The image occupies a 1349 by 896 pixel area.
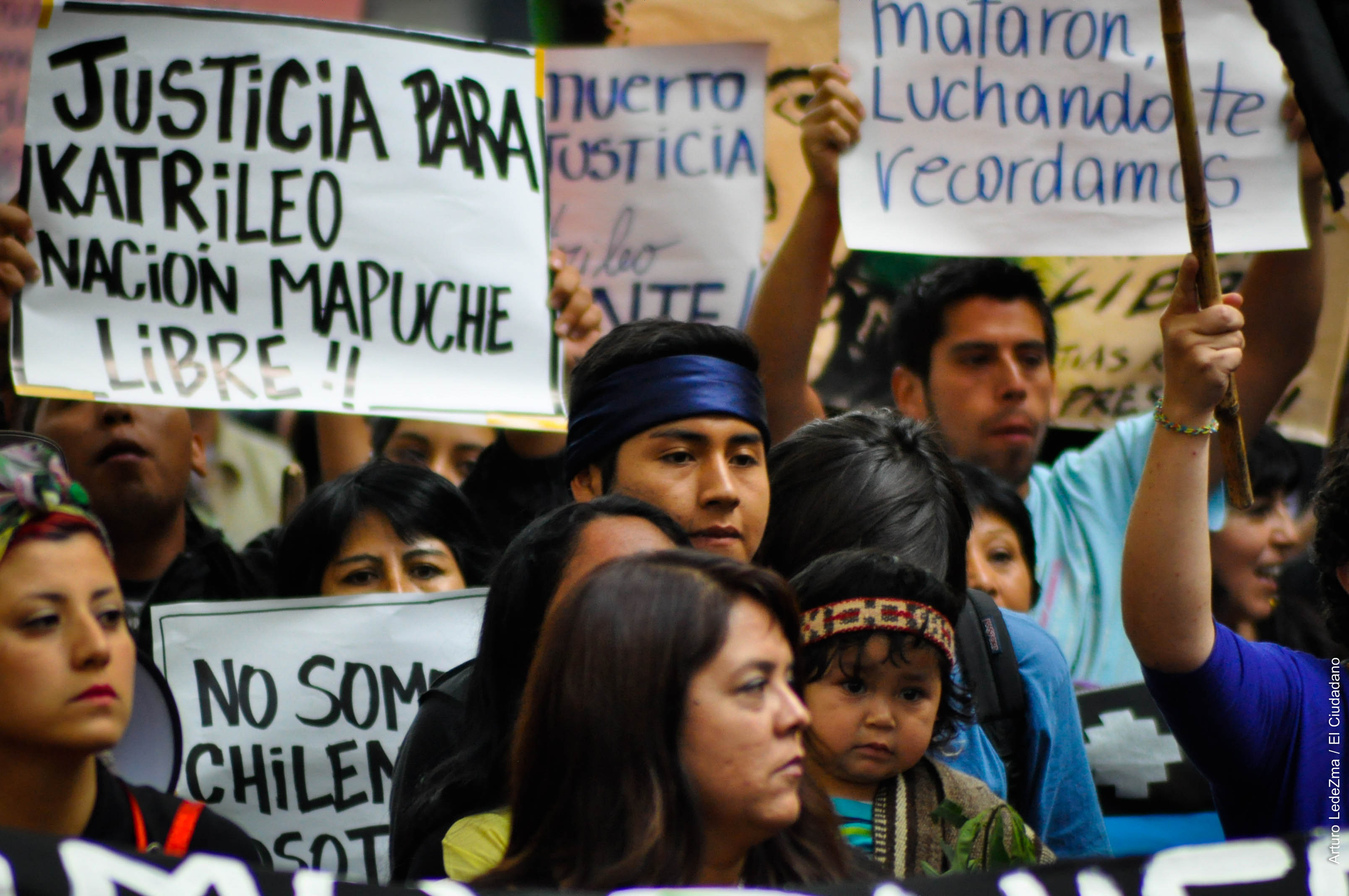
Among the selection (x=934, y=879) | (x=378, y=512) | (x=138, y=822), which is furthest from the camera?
(x=378, y=512)

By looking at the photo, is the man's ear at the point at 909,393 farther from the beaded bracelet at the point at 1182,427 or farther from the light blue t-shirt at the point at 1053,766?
the beaded bracelet at the point at 1182,427

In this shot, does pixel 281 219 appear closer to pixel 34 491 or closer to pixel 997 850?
pixel 34 491

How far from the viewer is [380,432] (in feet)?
14.4

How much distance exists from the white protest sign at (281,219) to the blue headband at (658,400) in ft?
2.06

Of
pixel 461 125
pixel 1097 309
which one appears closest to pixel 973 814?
pixel 461 125

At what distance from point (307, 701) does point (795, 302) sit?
1480mm

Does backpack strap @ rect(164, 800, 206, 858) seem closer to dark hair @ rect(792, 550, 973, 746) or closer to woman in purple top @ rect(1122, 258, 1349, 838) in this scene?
dark hair @ rect(792, 550, 973, 746)

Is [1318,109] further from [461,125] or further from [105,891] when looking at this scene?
[105,891]

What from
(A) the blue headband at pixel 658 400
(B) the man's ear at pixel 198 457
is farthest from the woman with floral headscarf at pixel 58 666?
(B) the man's ear at pixel 198 457

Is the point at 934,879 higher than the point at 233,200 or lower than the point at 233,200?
lower

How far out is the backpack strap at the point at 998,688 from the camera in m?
2.79

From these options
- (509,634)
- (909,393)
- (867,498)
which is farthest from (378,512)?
(909,393)

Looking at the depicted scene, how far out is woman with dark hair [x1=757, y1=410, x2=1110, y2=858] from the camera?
2.76 m

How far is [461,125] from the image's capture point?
372cm
